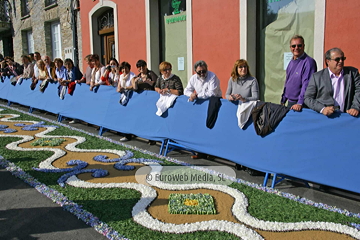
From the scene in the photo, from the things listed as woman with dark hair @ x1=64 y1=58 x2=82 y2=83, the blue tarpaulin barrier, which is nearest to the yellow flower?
the blue tarpaulin barrier

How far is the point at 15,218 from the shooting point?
3520 mm

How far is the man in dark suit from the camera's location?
13.9 feet

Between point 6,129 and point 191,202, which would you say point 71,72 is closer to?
point 6,129

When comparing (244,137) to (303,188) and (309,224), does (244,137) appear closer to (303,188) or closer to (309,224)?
(303,188)

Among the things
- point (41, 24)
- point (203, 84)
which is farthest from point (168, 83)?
point (41, 24)

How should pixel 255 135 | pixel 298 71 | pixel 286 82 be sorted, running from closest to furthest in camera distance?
pixel 255 135 → pixel 298 71 → pixel 286 82

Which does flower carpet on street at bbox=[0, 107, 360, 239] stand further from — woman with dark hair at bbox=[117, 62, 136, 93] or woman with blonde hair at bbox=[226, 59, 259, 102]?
woman with dark hair at bbox=[117, 62, 136, 93]

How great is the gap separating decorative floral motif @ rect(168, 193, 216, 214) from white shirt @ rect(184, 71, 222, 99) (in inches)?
84.7

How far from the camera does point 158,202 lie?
384 cm

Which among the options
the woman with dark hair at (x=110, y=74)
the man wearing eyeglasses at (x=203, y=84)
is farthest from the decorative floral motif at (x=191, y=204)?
the woman with dark hair at (x=110, y=74)

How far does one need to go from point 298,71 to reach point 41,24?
1651 cm

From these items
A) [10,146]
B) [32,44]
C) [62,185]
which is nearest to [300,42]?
[62,185]

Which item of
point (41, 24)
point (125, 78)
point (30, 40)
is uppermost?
point (41, 24)

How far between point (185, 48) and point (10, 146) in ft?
20.4
